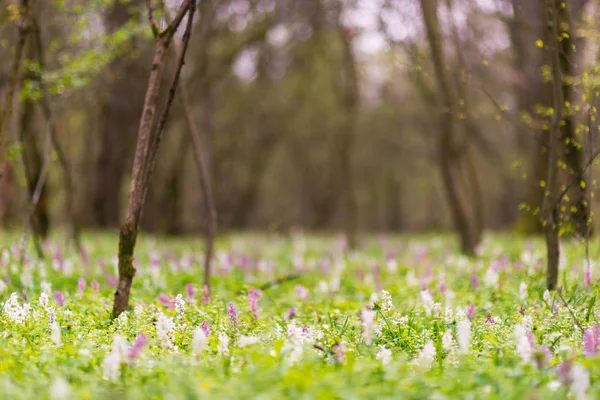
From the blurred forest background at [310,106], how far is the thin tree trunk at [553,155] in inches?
4.1

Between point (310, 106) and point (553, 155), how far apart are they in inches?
949

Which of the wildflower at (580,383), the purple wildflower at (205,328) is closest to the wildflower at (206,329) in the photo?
the purple wildflower at (205,328)

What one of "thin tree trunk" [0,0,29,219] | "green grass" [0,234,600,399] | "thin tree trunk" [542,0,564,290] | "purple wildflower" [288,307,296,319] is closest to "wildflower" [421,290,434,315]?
"green grass" [0,234,600,399]

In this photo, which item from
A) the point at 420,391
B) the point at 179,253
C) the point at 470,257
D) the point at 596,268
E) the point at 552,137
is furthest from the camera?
the point at 179,253

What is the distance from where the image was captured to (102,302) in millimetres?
6406

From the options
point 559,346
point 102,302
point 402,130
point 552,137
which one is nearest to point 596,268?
point 552,137

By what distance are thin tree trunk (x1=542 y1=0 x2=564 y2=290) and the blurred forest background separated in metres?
0.10

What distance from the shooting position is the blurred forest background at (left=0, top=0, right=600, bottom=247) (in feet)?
32.2

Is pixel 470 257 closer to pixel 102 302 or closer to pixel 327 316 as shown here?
pixel 327 316

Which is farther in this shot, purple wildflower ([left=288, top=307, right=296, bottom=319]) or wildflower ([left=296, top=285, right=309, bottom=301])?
wildflower ([left=296, top=285, right=309, bottom=301])

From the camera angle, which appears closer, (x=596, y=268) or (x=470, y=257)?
(x=596, y=268)

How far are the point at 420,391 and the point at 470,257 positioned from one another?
26.4 feet

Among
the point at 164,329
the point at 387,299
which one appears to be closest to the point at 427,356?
the point at 387,299

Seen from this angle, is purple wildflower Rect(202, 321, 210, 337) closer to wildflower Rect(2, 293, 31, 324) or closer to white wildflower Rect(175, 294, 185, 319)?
white wildflower Rect(175, 294, 185, 319)
